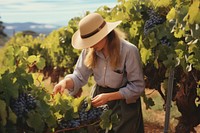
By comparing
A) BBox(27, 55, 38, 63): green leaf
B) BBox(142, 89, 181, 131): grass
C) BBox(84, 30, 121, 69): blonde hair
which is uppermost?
BBox(27, 55, 38, 63): green leaf

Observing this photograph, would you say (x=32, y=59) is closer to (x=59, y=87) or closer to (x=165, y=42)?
(x=59, y=87)

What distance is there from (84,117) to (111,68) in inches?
40.6

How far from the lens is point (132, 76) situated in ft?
12.3

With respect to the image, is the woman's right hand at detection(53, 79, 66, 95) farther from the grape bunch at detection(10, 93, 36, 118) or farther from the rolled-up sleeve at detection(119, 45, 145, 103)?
the grape bunch at detection(10, 93, 36, 118)

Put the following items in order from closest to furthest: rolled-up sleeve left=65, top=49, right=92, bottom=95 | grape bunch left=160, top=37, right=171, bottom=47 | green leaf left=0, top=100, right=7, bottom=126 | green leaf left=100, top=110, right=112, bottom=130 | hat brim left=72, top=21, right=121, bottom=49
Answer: green leaf left=0, top=100, right=7, bottom=126 → green leaf left=100, top=110, right=112, bottom=130 → hat brim left=72, top=21, right=121, bottom=49 → rolled-up sleeve left=65, top=49, right=92, bottom=95 → grape bunch left=160, top=37, right=171, bottom=47

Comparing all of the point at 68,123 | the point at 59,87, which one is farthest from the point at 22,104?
the point at 59,87

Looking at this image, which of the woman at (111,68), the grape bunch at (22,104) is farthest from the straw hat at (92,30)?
the grape bunch at (22,104)

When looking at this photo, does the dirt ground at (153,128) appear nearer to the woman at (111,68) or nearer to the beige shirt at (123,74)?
the woman at (111,68)

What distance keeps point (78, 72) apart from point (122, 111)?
51 centimetres

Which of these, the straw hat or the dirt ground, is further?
the dirt ground

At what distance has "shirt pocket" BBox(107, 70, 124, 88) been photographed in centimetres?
380

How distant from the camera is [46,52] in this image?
38.8ft

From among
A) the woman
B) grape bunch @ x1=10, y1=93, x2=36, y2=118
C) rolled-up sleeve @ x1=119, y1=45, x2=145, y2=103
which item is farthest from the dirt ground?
grape bunch @ x1=10, y1=93, x2=36, y2=118

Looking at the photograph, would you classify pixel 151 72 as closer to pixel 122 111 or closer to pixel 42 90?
pixel 122 111
